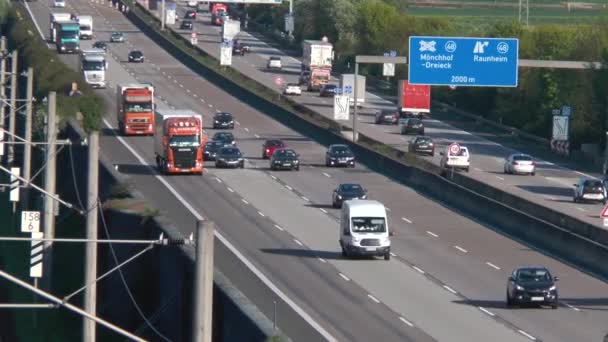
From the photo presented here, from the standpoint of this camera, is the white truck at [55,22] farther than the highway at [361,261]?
Yes

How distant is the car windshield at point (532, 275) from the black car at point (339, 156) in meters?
32.7

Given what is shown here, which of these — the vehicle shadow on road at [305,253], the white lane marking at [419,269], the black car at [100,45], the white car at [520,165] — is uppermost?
the black car at [100,45]

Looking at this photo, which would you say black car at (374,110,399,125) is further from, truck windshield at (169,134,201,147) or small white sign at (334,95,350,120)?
truck windshield at (169,134,201,147)

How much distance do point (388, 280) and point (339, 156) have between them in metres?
29.0

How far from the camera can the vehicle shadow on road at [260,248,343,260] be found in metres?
46.7

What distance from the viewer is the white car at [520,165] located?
7306 centimetres

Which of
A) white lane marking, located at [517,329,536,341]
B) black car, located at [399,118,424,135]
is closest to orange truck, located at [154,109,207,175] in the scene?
black car, located at [399,118,424,135]

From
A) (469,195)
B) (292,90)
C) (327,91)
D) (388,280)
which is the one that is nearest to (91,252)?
(388,280)

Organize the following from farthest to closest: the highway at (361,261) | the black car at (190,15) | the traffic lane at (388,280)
→ the black car at (190,15) < the highway at (361,261) < the traffic lane at (388,280)

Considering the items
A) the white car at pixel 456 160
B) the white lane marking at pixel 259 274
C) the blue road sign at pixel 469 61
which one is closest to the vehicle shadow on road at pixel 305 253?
the white lane marking at pixel 259 274

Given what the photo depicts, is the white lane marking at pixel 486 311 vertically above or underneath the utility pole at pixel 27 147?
underneath

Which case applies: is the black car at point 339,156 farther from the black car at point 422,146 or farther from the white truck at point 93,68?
the white truck at point 93,68

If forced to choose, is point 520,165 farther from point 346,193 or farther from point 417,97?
point 417,97

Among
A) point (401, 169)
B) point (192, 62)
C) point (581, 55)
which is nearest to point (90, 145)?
point (401, 169)
